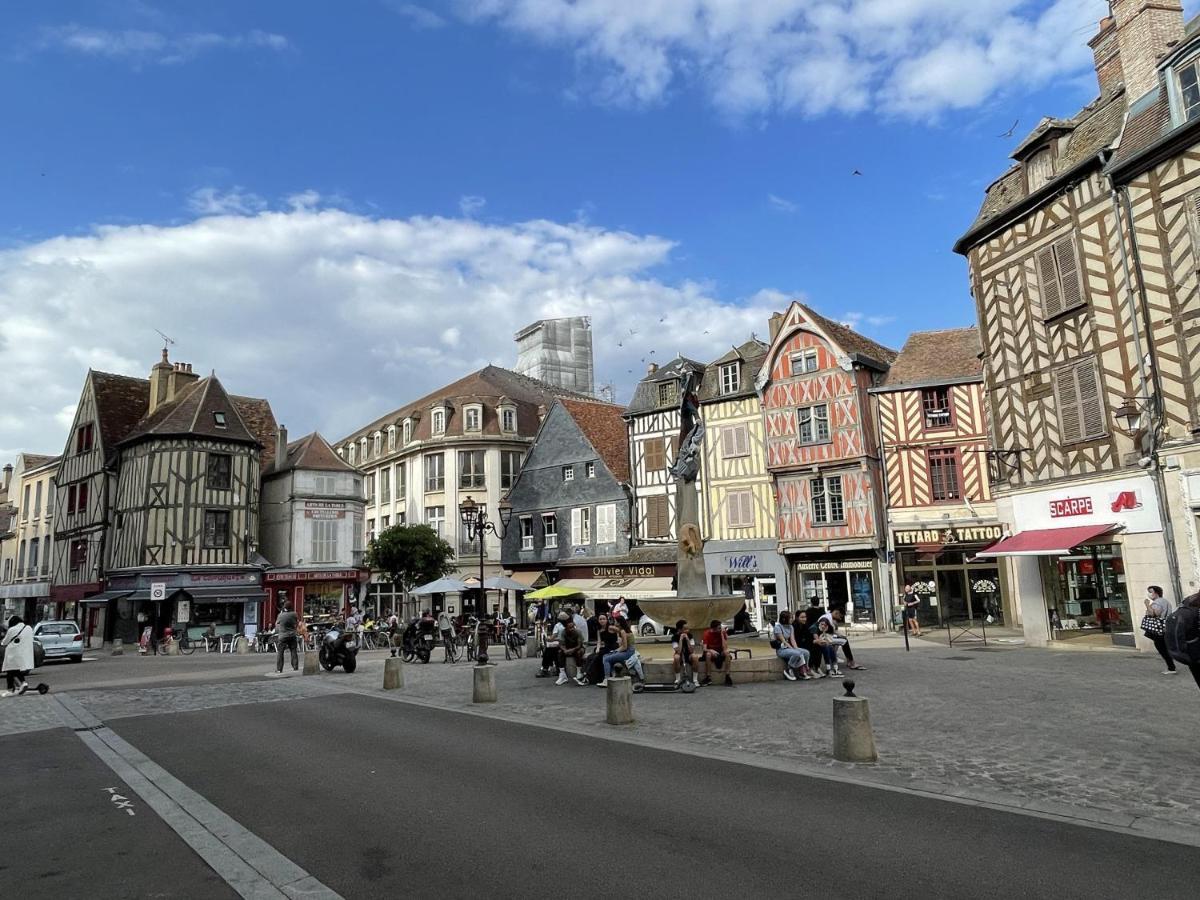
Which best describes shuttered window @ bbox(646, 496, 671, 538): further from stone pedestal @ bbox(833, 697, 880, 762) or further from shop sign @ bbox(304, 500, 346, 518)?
stone pedestal @ bbox(833, 697, 880, 762)

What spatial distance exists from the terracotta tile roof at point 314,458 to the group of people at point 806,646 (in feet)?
101

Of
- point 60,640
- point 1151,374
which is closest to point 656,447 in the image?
point 1151,374

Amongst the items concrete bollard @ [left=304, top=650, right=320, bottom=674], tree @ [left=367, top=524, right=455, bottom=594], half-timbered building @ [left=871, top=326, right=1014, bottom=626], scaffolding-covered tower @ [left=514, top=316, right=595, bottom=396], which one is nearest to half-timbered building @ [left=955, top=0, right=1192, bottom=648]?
half-timbered building @ [left=871, top=326, right=1014, bottom=626]

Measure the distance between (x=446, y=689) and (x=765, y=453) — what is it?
18518 millimetres

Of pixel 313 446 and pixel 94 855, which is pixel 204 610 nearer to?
pixel 313 446

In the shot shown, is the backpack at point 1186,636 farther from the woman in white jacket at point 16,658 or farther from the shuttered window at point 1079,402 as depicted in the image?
the woman in white jacket at point 16,658

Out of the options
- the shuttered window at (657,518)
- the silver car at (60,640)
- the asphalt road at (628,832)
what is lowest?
the asphalt road at (628,832)

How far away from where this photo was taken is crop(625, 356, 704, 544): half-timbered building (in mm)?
32625

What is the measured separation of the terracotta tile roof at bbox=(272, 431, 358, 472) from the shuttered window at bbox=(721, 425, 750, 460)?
20036mm

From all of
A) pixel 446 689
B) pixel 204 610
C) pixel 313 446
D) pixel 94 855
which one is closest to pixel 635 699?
pixel 446 689

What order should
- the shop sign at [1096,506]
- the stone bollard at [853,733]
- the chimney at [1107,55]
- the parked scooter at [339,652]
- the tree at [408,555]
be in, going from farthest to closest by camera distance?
the tree at [408,555], the chimney at [1107,55], the parked scooter at [339,652], the shop sign at [1096,506], the stone bollard at [853,733]

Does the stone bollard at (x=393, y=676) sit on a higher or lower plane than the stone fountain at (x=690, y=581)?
lower

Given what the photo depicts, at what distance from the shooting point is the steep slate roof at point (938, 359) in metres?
26.4

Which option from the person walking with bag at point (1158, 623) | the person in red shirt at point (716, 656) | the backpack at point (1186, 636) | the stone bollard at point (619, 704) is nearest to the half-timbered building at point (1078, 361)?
the person walking with bag at point (1158, 623)
